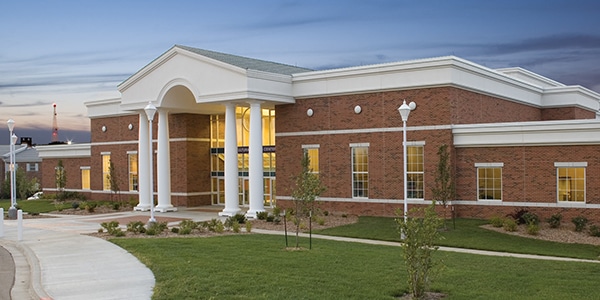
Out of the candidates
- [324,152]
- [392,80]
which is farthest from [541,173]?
[324,152]

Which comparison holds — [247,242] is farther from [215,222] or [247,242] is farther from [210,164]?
[210,164]

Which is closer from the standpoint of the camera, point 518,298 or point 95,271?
point 518,298

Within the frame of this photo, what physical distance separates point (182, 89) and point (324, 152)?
9.68 metres

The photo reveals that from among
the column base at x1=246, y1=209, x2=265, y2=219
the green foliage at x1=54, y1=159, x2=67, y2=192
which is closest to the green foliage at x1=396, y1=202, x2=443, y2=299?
the column base at x1=246, y1=209, x2=265, y2=219

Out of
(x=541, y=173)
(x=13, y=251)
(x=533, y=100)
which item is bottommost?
(x=13, y=251)

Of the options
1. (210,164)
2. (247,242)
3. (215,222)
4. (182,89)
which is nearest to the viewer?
(247,242)

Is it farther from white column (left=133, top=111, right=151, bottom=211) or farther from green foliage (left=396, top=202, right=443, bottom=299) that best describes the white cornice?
green foliage (left=396, top=202, right=443, bottom=299)

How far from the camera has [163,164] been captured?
37844mm

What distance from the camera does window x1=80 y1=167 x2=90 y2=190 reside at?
1915 inches

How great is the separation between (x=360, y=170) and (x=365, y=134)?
1.90 m

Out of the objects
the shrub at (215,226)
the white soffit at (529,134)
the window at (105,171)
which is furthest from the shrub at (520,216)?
the window at (105,171)

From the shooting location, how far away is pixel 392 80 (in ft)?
102

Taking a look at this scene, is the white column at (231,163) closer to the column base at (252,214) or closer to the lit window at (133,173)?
the column base at (252,214)

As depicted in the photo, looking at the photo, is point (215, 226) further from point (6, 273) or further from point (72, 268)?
point (6, 273)
